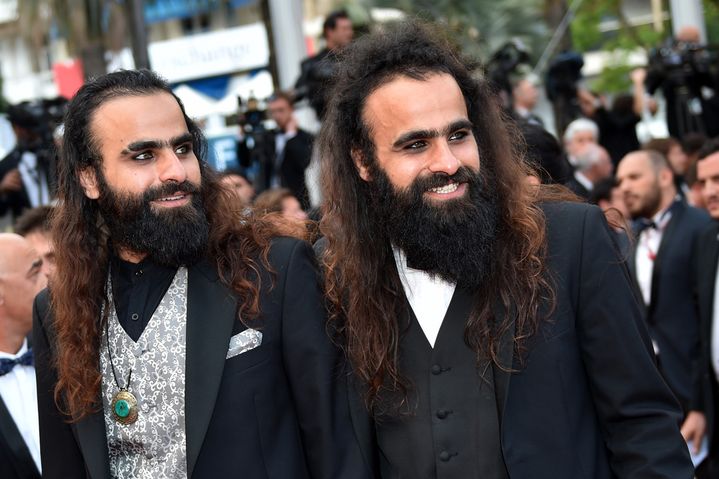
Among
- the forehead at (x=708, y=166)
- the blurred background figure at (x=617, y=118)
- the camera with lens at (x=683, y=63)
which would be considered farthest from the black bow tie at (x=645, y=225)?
the blurred background figure at (x=617, y=118)

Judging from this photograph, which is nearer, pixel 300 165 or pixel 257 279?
pixel 257 279

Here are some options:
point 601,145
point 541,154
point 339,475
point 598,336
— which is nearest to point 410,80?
point 598,336

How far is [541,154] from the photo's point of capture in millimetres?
5254

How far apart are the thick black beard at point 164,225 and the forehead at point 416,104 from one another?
646mm

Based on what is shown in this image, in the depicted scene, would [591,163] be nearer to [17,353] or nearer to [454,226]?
[17,353]

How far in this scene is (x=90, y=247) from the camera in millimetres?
3824

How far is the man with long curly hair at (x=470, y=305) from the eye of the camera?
3.17 m

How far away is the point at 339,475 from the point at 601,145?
25.3 feet

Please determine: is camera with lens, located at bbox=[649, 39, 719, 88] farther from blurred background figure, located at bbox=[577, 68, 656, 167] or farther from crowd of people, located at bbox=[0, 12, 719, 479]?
crowd of people, located at bbox=[0, 12, 719, 479]

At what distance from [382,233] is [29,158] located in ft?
18.5

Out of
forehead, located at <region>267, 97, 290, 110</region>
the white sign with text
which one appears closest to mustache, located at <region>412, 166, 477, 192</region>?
forehead, located at <region>267, 97, 290, 110</region>

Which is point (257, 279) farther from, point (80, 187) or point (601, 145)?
point (601, 145)

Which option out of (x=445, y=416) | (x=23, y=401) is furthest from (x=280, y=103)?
(x=445, y=416)

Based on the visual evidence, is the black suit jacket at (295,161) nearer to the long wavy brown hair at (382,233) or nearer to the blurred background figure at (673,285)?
the blurred background figure at (673,285)
